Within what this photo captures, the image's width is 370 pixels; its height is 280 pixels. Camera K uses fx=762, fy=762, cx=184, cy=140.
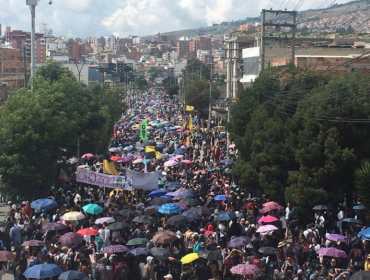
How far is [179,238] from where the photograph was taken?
17547 mm

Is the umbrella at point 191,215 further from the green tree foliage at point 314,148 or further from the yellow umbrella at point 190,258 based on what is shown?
the yellow umbrella at point 190,258

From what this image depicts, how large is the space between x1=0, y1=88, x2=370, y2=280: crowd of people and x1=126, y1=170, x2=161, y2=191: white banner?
1.73 ft

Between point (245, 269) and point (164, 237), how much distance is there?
3164 millimetres

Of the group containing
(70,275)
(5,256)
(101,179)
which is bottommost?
(5,256)

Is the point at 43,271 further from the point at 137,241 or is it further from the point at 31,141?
the point at 31,141

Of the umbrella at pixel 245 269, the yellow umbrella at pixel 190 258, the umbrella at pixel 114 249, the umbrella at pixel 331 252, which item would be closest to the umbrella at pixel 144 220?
the umbrella at pixel 114 249

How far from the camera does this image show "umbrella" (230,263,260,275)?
548 inches

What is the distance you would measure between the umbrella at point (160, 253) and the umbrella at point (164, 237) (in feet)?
2.50

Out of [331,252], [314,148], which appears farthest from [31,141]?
[331,252]

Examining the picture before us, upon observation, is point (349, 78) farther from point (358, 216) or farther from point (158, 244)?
point (158, 244)

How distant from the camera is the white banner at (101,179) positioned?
2422 centimetres

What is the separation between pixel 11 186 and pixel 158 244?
383 inches

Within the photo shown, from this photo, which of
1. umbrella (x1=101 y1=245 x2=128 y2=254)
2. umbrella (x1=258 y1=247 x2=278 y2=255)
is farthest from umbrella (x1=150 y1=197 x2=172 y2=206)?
umbrella (x1=258 y1=247 x2=278 y2=255)

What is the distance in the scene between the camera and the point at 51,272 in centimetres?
1397
